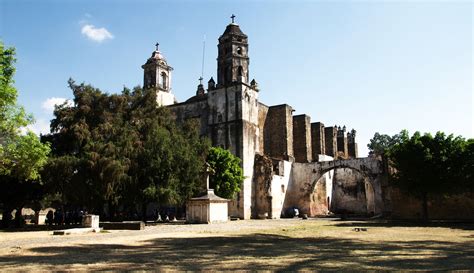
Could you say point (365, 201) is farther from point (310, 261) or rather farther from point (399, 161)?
point (310, 261)

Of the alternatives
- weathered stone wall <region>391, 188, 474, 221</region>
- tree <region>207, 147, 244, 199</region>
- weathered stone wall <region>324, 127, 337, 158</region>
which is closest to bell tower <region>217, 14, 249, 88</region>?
tree <region>207, 147, 244, 199</region>

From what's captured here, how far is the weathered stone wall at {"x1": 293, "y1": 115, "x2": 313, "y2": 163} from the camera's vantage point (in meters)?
43.3

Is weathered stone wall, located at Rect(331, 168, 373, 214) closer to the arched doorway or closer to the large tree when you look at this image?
the arched doorway

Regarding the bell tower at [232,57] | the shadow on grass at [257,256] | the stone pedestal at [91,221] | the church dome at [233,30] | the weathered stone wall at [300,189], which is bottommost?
the shadow on grass at [257,256]

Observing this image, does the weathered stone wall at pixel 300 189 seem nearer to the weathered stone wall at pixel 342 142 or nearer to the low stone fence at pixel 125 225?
the weathered stone wall at pixel 342 142

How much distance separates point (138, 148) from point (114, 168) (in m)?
3.29

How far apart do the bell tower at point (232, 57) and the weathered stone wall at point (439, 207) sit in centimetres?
1533

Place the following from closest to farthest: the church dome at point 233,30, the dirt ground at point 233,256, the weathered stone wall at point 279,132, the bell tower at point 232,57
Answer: the dirt ground at point 233,256 → the bell tower at point 232,57 → the church dome at point 233,30 → the weathered stone wall at point 279,132

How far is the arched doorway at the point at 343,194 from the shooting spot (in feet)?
138

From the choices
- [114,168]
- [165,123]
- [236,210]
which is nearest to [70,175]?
[114,168]

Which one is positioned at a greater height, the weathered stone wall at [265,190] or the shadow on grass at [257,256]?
the weathered stone wall at [265,190]

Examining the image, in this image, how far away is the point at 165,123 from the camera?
2855cm

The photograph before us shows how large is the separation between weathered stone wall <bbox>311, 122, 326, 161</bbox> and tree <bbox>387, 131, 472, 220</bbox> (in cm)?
1992

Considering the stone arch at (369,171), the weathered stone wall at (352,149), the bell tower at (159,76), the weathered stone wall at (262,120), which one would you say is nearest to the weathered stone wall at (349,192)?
the stone arch at (369,171)
